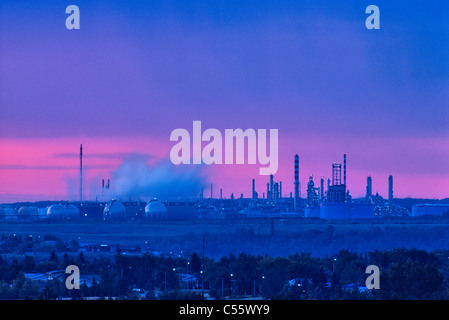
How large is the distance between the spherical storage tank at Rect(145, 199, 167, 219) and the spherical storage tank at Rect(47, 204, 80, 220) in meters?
8.37

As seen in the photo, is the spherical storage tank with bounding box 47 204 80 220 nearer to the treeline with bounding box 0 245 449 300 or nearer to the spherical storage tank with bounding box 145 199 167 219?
the spherical storage tank with bounding box 145 199 167 219

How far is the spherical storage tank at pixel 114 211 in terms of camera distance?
4109 inches

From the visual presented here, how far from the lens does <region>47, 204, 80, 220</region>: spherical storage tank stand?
106 m

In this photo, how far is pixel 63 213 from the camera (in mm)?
105875

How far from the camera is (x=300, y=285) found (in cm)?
3566

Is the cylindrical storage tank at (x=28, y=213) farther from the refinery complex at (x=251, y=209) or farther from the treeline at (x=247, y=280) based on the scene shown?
the treeline at (x=247, y=280)

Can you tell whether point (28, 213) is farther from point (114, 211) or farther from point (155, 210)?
point (155, 210)

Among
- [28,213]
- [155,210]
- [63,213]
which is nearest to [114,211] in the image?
[155,210]

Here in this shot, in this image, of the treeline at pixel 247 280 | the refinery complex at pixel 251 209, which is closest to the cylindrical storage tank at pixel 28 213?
the refinery complex at pixel 251 209

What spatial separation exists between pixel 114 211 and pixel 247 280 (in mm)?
71395

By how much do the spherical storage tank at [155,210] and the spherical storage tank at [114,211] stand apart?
269 cm

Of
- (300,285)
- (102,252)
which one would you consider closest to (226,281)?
(300,285)

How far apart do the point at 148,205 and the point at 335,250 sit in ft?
101
